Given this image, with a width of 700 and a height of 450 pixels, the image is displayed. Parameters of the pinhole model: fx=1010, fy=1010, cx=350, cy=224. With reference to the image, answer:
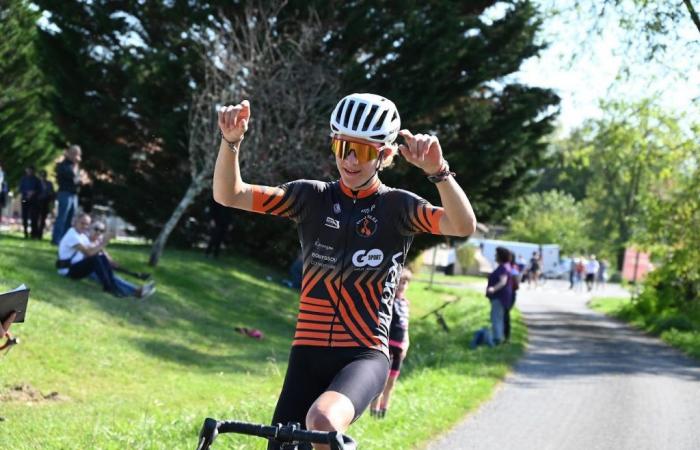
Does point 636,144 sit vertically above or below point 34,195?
above

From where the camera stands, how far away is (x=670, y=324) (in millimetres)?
26328

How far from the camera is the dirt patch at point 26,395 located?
439 inches

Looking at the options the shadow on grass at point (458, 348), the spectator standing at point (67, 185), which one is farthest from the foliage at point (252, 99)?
the spectator standing at point (67, 185)

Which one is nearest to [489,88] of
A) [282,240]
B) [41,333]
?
[282,240]

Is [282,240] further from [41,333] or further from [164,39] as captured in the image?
[41,333]

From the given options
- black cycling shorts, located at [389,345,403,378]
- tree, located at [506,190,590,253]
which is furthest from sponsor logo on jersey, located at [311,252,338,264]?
tree, located at [506,190,590,253]

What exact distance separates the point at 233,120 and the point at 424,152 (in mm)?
922

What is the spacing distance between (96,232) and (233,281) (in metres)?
6.88

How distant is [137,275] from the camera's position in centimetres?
1989

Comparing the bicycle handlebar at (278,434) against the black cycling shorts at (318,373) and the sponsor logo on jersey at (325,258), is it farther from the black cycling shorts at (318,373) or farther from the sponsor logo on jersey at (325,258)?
the sponsor logo on jersey at (325,258)

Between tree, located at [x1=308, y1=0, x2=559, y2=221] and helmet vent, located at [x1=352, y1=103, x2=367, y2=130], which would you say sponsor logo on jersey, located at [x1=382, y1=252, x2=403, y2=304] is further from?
tree, located at [x1=308, y1=0, x2=559, y2=221]

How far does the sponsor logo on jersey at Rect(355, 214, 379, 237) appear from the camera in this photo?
4910 millimetres

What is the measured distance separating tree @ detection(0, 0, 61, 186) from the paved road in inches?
880

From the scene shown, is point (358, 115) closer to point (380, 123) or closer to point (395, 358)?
point (380, 123)
